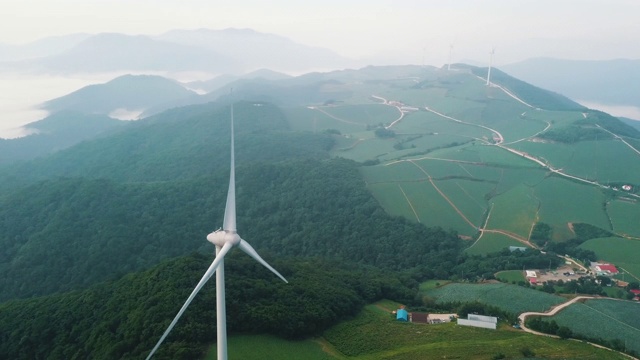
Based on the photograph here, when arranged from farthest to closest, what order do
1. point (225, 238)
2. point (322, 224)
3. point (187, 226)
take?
1. point (187, 226)
2. point (322, 224)
3. point (225, 238)

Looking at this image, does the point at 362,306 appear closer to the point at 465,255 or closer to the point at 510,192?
the point at 465,255

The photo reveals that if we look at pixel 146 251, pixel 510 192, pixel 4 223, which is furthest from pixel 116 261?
pixel 510 192

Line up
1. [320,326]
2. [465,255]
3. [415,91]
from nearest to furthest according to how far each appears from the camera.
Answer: [320,326]
[465,255]
[415,91]

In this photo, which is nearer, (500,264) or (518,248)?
(500,264)

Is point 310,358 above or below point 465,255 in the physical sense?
above

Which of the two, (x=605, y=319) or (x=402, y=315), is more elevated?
(x=402, y=315)

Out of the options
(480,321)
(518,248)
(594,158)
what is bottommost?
(518,248)

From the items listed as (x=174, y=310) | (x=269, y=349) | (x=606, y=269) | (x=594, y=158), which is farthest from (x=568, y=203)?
(x=174, y=310)

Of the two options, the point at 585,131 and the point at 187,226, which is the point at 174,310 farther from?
the point at 585,131
